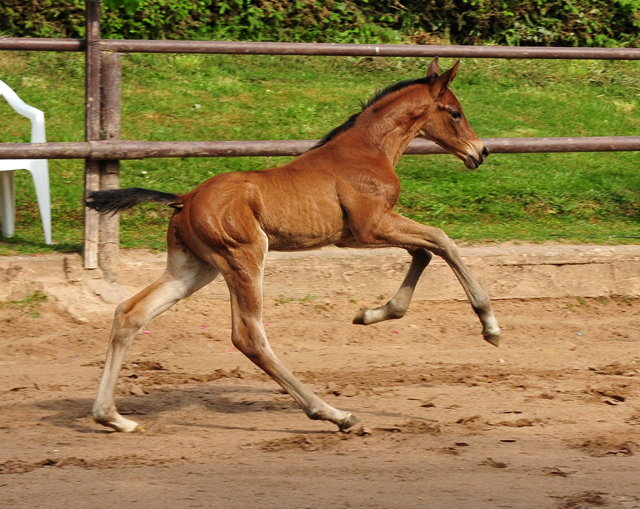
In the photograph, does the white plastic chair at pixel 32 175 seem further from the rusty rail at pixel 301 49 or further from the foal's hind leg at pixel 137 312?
the foal's hind leg at pixel 137 312

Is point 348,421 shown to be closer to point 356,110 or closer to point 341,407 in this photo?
point 341,407

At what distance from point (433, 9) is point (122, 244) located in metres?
6.39

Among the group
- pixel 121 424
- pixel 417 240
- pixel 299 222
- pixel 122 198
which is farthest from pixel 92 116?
pixel 417 240

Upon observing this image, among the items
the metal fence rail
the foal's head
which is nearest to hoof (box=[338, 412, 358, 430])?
the foal's head

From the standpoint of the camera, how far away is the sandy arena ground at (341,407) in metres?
3.50

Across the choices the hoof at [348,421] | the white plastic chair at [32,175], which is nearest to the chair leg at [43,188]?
the white plastic chair at [32,175]

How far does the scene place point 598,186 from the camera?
8078 millimetres

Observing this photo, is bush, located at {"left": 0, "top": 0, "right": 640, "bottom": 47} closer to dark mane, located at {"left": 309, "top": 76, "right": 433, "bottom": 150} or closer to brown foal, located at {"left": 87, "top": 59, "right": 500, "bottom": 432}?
dark mane, located at {"left": 309, "top": 76, "right": 433, "bottom": 150}

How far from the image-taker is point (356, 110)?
926cm

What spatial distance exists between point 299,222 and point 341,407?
1.03 metres

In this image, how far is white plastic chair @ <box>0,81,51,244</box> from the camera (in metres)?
6.42

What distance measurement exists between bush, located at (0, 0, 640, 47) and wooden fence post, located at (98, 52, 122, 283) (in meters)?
4.04

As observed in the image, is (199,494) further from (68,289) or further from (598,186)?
(598,186)

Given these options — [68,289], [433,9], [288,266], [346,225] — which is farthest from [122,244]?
[433,9]
